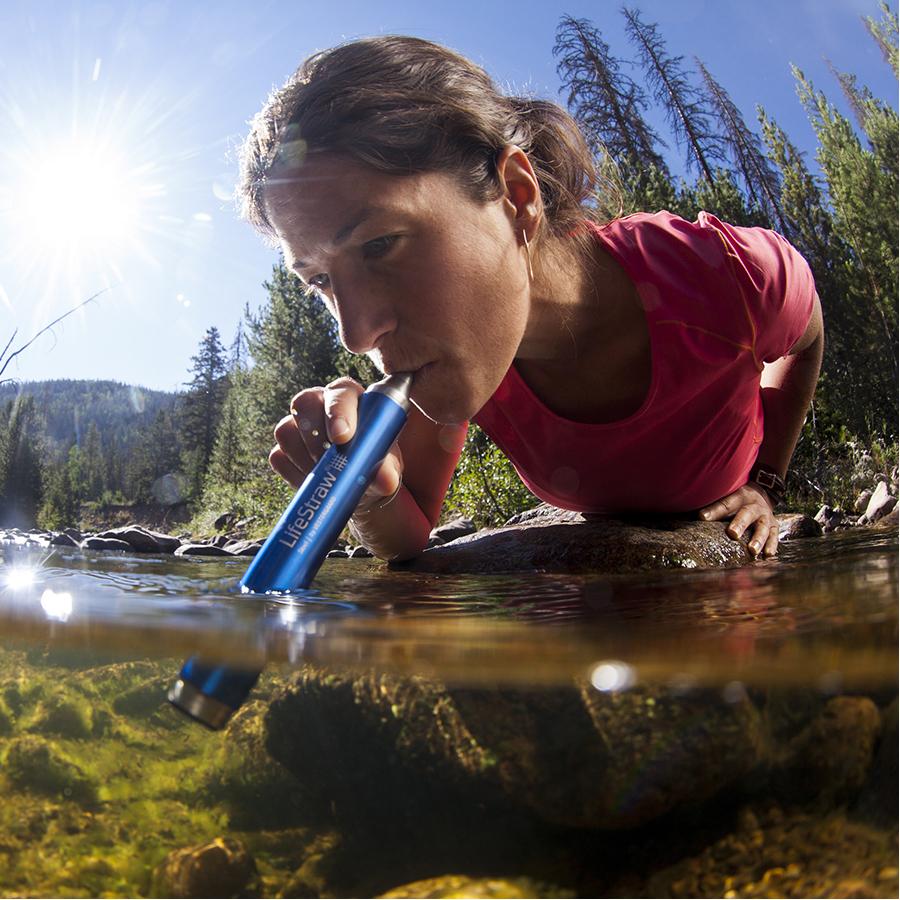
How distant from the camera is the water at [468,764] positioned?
0.87ft

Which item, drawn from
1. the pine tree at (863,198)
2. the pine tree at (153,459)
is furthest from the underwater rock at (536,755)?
the pine tree at (153,459)

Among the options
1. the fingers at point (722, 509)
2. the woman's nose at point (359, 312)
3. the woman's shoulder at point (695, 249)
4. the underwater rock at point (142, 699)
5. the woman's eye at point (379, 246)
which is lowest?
the underwater rock at point (142, 699)

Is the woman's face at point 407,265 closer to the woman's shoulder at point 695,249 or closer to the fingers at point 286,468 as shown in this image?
the fingers at point 286,468

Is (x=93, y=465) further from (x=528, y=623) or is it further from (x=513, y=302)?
(x=528, y=623)

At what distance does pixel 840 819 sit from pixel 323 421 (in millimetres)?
534

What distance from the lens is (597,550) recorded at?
2.94 feet

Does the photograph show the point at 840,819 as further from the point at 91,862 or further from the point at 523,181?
the point at 523,181

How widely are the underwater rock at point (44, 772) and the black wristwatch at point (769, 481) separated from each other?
121 centimetres

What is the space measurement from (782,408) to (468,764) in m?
1.15

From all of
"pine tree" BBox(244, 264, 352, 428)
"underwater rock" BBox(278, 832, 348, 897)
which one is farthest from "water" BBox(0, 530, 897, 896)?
"pine tree" BBox(244, 264, 352, 428)

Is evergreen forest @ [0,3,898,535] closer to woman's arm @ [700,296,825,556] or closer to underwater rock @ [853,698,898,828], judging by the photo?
woman's arm @ [700,296,825,556]

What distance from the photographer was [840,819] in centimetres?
28

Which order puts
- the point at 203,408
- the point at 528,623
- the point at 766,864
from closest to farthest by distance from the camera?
the point at 766,864
the point at 528,623
the point at 203,408

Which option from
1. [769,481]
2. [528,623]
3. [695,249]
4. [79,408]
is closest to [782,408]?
[769,481]
